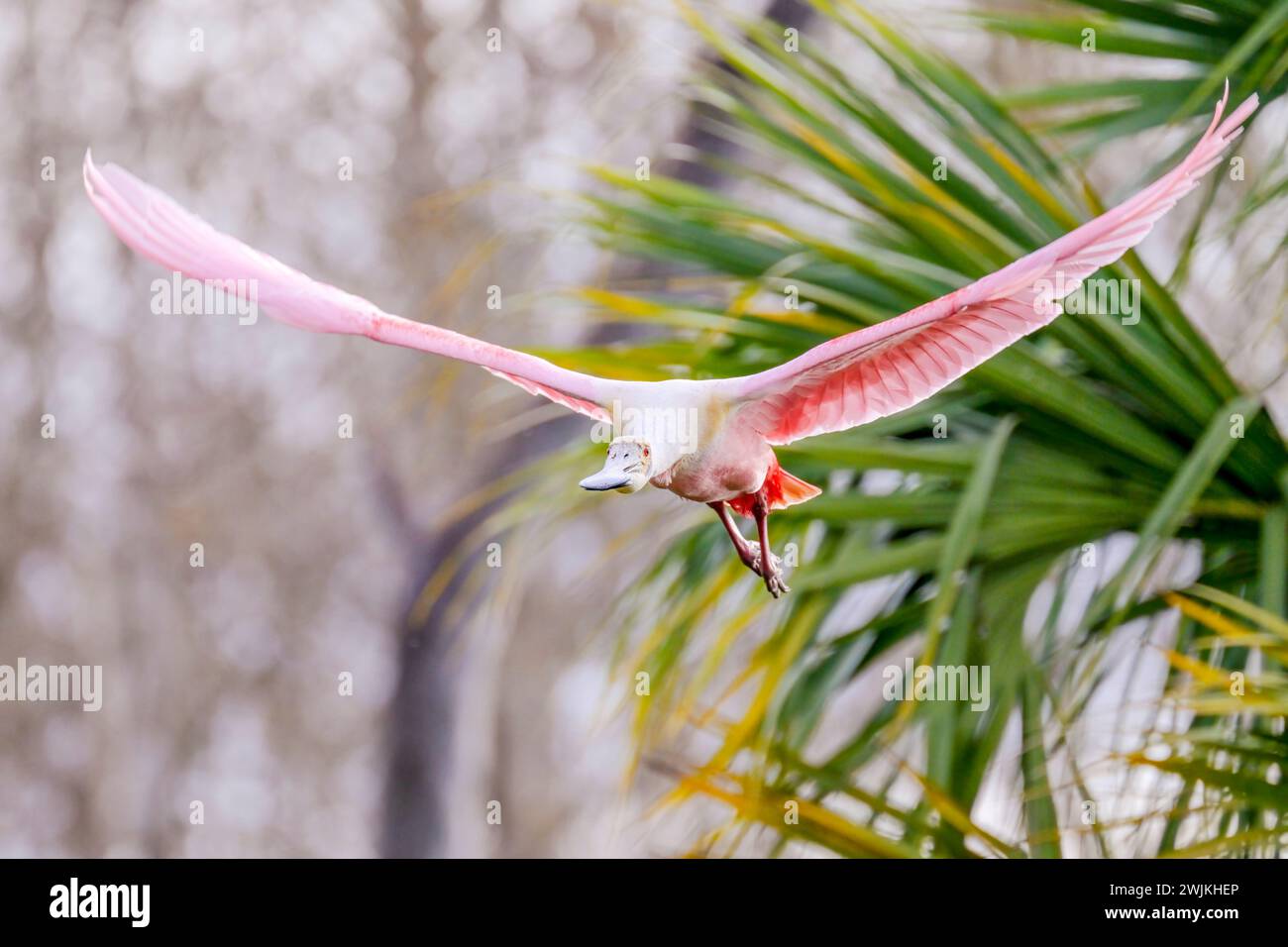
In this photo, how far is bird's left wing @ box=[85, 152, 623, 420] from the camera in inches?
40.5

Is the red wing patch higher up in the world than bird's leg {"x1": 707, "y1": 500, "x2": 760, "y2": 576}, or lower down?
higher up

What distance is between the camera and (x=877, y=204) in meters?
1.85

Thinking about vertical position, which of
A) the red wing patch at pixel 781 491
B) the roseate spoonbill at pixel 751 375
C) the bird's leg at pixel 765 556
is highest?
the roseate spoonbill at pixel 751 375

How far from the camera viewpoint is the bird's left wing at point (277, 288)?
3.37ft

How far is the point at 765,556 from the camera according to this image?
1072 mm

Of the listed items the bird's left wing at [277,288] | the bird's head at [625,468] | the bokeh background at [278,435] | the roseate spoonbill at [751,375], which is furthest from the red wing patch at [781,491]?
the bokeh background at [278,435]

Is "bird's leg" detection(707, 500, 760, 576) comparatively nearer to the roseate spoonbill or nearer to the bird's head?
the roseate spoonbill

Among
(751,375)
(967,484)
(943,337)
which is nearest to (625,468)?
(751,375)

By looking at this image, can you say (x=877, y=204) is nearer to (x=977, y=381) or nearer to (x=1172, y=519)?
(x=977, y=381)

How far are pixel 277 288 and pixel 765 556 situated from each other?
42 centimetres

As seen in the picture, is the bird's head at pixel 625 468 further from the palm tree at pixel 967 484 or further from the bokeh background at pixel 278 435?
the bokeh background at pixel 278 435

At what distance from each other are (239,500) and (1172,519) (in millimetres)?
3575

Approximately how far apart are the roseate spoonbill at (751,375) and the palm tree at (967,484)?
45cm

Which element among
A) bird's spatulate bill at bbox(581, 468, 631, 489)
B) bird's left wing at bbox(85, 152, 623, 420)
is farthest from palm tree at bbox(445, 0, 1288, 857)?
bird's spatulate bill at bbox(581, 468, 631, 489)
